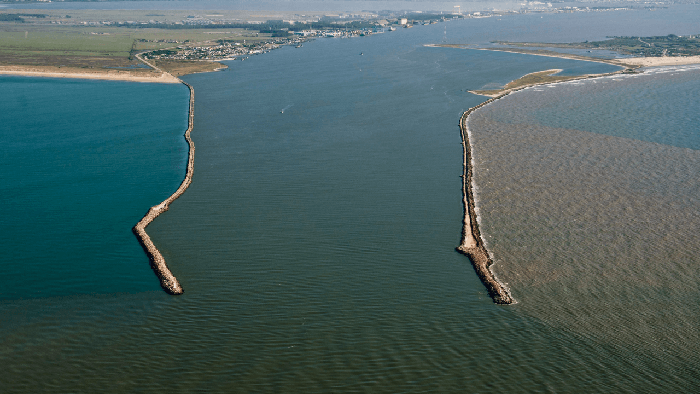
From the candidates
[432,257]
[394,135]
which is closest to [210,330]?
[432,257]

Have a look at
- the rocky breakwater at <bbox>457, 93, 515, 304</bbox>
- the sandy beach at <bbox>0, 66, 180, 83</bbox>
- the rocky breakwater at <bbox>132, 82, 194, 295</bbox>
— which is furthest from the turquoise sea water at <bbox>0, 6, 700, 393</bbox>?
the sandy beach at <bbox>0, 66, 180, 83</bbox>

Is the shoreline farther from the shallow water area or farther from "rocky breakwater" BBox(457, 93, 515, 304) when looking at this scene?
the shallow water area

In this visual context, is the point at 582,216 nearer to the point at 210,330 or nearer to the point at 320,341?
the point at 320,341

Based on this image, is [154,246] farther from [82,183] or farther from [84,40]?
[84,40]

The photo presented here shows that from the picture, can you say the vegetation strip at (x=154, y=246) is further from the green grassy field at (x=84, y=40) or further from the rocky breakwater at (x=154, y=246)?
the green grassy field at (x=84, y=40)

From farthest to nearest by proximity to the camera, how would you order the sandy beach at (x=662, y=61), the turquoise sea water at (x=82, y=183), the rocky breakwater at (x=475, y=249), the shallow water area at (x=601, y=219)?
the sandy beach at (x=662, y=61), the turquoise sea water at (x=82, y=183), the rocky breakwater at (x=475, y=249), the shallow water area at (x=601, y=219)

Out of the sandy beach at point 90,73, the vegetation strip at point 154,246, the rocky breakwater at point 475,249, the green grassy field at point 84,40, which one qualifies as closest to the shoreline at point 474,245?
the rocky breakwater at point 475,249
